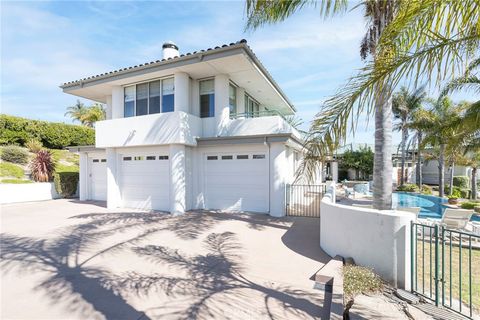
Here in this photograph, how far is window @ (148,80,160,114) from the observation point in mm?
12094

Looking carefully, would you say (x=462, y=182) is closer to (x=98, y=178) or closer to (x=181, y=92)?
(x=181, y=92)

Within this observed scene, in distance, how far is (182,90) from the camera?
11250 mm

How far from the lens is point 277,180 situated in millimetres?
10398

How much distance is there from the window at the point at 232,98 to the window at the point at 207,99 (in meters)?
0.95

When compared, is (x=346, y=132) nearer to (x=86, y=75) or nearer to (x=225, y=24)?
(x=225, y=24)

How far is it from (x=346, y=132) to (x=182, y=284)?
420cm

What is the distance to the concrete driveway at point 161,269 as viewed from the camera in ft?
12.5

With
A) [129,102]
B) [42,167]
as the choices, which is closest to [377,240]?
[129,102]

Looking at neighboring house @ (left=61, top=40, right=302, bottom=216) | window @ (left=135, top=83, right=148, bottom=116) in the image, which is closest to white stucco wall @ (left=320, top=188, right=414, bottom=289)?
neighboring house @ (left=61, top=40, right=302, bottom=216)

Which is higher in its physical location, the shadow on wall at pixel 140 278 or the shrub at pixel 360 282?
the shrub at pixel 360 282

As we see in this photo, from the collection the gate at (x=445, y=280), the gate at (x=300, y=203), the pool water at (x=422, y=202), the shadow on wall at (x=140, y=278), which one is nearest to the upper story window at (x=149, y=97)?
the shadow on wall at (x=140, y=278)

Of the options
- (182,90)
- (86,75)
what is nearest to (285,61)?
(182,90)

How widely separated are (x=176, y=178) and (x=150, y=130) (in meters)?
2.65

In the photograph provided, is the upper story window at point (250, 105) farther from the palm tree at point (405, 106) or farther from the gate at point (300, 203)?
the palm tree at point (405, 106)
